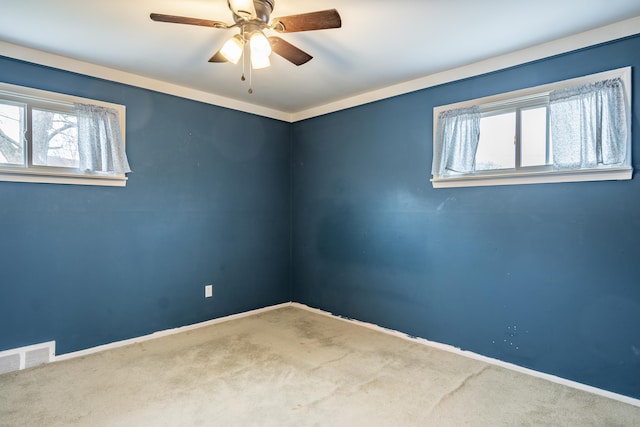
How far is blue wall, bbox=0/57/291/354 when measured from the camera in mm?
2768

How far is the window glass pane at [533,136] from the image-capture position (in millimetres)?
2707

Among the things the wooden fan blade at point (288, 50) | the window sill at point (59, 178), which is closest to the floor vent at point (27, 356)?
the window sill at point (59, 178)

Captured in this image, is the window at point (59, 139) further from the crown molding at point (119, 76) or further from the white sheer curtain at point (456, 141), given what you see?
the white sheer curtain at point (456, 141)

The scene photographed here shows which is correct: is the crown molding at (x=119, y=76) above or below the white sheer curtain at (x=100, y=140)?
above

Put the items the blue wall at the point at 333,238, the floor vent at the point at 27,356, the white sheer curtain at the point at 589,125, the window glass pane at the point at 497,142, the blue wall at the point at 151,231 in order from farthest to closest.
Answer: the window glass pane at the point at 497,142 → the blue wall at the point at 151,231 → the floor vent at the point at 27,356 → the blue wall at the point at 333,238 → the white sheer curtain at the point at 589,125

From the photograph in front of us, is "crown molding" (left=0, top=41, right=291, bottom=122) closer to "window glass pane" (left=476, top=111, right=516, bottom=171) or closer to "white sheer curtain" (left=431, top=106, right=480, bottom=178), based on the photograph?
"white sheer curtain" (left=431, top=106, right=480, bottom=178)

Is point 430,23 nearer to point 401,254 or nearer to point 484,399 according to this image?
point 401,254

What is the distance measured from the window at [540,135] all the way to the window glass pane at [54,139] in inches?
122

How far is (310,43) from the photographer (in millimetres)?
2619

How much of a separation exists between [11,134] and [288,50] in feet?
7.36

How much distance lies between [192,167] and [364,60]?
2.00 metres

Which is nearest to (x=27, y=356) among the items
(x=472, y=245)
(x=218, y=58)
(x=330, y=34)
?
(x=218, y=58)

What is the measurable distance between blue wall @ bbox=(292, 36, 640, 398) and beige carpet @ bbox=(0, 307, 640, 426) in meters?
0.29

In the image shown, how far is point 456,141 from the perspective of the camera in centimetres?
308
